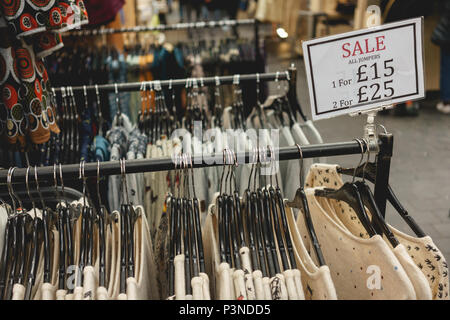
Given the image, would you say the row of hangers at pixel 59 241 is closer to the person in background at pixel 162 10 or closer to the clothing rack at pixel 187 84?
the clothing rack at pixel 187 84

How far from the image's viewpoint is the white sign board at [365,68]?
99 centimetres

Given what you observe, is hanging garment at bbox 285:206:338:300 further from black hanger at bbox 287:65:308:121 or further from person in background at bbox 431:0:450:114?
person in background at bbox 431:0:450:114

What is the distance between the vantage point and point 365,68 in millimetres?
1008

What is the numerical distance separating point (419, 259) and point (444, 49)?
3.80 metres

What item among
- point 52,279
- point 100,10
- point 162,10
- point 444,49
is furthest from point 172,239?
point 162,10

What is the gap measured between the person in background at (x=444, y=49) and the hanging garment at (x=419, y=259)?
3.53m

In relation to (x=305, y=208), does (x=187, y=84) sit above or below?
above

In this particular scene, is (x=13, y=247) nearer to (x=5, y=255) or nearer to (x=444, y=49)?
(x=5, y=255)

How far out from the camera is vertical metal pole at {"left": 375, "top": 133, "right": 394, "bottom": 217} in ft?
3.22

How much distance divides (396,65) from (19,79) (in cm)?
108

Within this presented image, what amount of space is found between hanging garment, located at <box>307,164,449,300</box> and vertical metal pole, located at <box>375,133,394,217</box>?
0.09m

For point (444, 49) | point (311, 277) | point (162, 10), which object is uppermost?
point (162, 10)

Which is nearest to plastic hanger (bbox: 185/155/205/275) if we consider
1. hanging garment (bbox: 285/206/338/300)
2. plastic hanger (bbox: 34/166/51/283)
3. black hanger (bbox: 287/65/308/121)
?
hanging garment (bbox: 285/206/338/300)

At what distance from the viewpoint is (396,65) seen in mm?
1021
